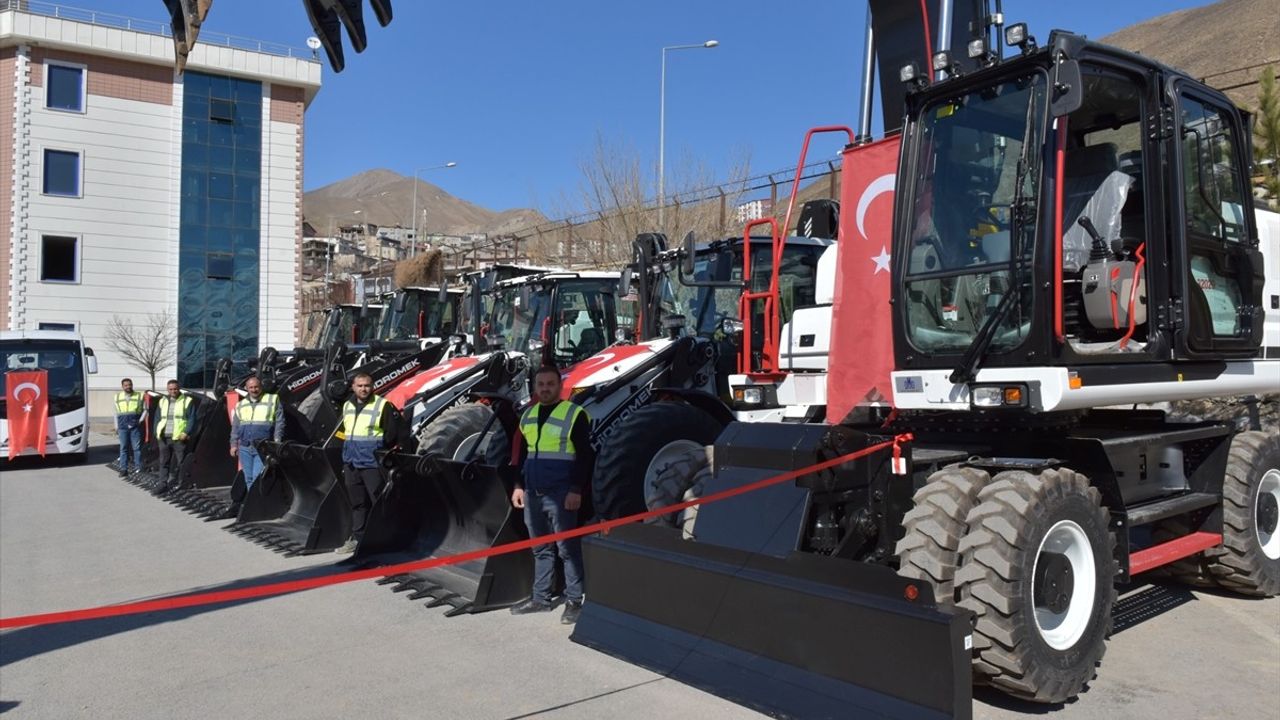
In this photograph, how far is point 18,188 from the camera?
114 ft

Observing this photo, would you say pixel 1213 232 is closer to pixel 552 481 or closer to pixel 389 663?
pixel 552 481

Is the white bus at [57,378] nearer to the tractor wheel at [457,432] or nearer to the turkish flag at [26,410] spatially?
the turkish flag at [26,410]

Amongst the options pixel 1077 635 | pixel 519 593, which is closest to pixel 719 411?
pixel 519 593

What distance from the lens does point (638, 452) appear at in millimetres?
6980

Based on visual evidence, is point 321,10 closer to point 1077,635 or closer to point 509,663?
point 509,663

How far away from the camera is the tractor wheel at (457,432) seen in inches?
364

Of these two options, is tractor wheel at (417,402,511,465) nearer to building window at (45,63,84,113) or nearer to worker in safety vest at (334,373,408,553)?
worker in safety vest at (334,373,408,553)

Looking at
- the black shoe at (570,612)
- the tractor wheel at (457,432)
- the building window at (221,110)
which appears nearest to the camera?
the black shoe at (570,612)

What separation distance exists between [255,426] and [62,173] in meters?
31.2

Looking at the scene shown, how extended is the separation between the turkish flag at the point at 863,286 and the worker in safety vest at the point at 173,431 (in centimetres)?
1078

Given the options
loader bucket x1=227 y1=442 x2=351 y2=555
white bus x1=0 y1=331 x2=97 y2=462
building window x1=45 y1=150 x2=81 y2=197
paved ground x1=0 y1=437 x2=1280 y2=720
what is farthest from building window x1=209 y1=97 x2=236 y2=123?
paved ground x1=0 y1=437 x2=1280 y2=720

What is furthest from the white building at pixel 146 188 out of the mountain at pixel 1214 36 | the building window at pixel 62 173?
the mountain at pixel 1214 36

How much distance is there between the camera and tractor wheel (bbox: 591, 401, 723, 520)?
6879mm

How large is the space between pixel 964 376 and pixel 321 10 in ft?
13.2
